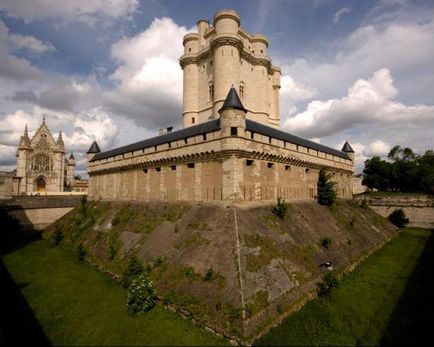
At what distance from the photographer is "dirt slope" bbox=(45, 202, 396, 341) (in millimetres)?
11469

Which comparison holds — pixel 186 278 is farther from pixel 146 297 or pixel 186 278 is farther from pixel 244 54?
pixel 244 54

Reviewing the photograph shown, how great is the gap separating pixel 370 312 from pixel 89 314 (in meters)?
13.5

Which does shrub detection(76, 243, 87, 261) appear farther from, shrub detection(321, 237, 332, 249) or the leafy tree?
the leafy tree

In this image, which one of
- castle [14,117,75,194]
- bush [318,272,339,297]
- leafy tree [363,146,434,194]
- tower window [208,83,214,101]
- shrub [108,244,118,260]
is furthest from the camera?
castle [14,117,75,194]

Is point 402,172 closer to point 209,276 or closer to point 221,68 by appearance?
point 221,68

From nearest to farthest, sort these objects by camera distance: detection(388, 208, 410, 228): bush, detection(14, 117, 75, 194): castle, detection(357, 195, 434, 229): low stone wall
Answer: detection(357, 195, 434, 229): low stone wall
detection(388, 208, 410, 228): bush
detection(14, 117, 75, 194): castle

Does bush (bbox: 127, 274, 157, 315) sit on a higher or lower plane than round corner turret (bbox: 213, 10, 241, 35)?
lower

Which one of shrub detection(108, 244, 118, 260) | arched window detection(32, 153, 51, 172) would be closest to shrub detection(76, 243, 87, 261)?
shrub detection(108, 244, 118, 260)

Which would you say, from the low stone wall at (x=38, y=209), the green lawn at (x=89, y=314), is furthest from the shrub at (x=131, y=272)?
the low stone wall at (x=38, y=209)

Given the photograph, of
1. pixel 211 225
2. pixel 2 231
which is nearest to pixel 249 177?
pixel 211 225

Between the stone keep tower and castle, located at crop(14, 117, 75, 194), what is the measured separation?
3993 cm

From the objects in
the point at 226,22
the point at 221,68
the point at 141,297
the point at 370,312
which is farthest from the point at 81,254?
the point at 226,22

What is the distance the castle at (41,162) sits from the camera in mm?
52781

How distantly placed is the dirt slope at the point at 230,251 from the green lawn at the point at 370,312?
0.83 metres
